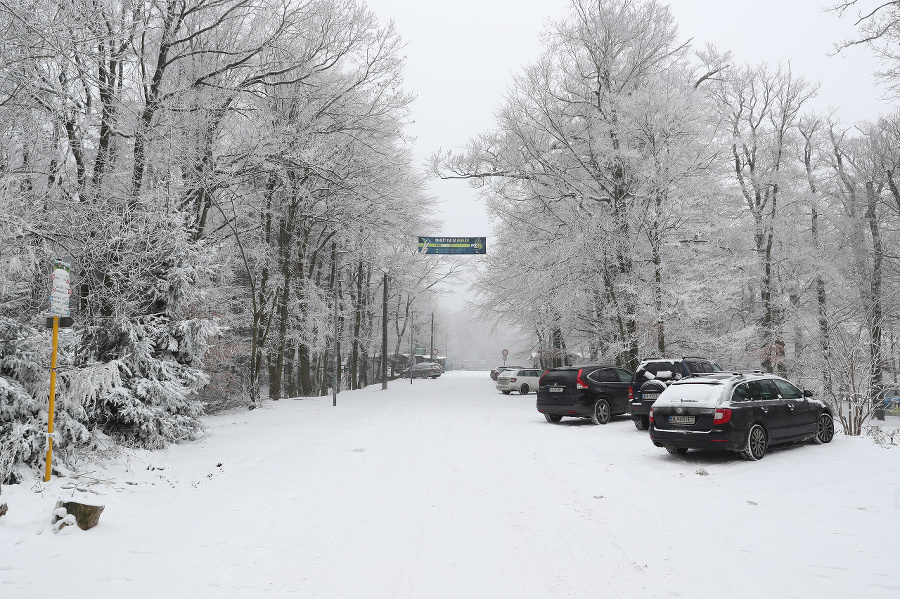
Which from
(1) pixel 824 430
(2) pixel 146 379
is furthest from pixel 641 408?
(2) pixel 146 379

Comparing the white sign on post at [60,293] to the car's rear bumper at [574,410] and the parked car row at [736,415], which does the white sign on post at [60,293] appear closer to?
the parked car row at [736,415]

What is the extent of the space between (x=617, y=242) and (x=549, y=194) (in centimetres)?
394

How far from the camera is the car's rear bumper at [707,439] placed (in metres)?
9.30

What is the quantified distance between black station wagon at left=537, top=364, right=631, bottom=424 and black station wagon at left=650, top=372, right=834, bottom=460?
4838 mm

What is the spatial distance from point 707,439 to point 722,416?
1.49 ft

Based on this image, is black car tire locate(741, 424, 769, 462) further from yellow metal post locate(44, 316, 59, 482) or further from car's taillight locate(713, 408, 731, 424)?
yellow metal post locate(44, 316, 59, 482)

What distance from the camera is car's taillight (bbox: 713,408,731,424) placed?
9.31 meters

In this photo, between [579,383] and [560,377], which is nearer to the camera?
[579,383]

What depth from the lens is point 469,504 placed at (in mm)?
7156

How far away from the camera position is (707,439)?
30.8 feet

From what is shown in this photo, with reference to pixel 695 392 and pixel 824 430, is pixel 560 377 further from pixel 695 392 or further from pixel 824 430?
pixel 824 430

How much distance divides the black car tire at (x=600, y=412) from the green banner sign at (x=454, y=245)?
14296 millimetres

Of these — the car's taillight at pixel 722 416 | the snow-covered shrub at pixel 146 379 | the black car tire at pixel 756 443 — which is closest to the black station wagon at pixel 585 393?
the black car tire at pixel 756 443

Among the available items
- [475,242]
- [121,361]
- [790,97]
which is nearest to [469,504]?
[121,361]
